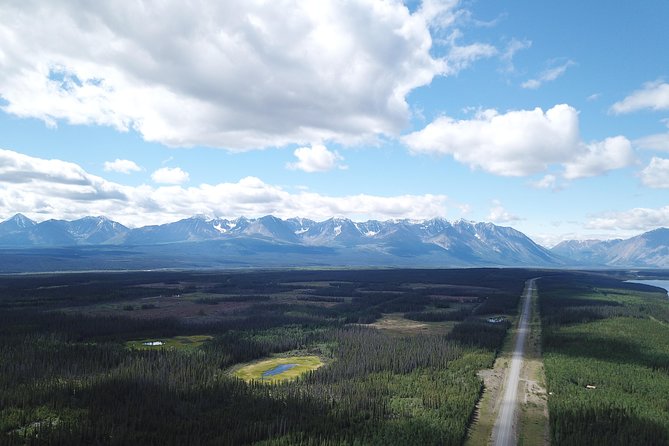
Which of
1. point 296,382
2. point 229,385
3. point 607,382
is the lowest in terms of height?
point 296,382

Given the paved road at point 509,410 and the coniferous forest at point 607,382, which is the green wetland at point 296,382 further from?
→ the paved road at point 509,410

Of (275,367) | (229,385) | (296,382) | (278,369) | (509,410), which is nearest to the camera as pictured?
(509,410)

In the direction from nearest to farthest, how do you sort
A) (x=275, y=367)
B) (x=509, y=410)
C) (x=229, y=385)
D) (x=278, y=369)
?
(x=509, y=410) < (x=229, y=385) < (x=278, y=369) < (x=275, y=367)

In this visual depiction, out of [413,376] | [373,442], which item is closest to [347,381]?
[413,376]

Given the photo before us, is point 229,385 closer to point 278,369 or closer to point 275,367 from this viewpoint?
point 278,369

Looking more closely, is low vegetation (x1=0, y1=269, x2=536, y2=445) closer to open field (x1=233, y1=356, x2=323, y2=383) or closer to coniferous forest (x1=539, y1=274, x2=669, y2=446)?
open field (x1=233, y1=356, x2=323, y2=383)

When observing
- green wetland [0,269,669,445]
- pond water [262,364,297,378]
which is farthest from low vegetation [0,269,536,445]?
pond water [262,364,297,378]


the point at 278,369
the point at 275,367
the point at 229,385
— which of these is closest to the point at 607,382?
the point at 278,369

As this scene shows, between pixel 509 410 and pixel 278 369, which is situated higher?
pixel 509 410
